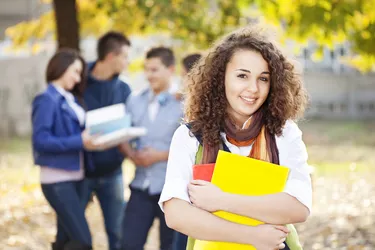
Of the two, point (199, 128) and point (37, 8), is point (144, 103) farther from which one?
point (37, 8)

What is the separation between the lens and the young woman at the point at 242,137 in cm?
284

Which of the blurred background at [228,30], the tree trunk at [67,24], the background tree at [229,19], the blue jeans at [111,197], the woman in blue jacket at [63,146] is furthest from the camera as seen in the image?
the tree trunk at [67,24]

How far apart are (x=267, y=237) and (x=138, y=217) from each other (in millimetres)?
2830

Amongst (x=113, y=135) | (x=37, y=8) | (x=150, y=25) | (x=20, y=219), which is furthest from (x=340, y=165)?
(x=37, y=8)

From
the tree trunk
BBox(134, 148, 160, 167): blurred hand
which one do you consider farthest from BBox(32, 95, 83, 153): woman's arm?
the tree trunk

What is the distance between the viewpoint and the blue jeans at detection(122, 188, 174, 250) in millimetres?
5594

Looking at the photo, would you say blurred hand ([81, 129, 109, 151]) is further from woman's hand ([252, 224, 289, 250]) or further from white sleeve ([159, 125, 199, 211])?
woman's hand ([252, 224, 289, 250])

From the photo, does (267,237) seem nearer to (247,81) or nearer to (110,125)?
(247,81)

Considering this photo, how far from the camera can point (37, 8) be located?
29.1 meters

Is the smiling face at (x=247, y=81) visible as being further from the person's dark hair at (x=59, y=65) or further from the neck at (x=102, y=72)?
the neck at (x=102, y=72)

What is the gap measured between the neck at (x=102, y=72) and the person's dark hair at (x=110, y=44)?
2.2 inches

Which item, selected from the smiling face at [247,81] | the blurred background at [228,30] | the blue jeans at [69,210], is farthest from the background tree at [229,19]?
the smiling face at [247,81]

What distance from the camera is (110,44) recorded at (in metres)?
6.72

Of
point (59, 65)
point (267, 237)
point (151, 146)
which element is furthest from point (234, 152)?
point (59, 65)
